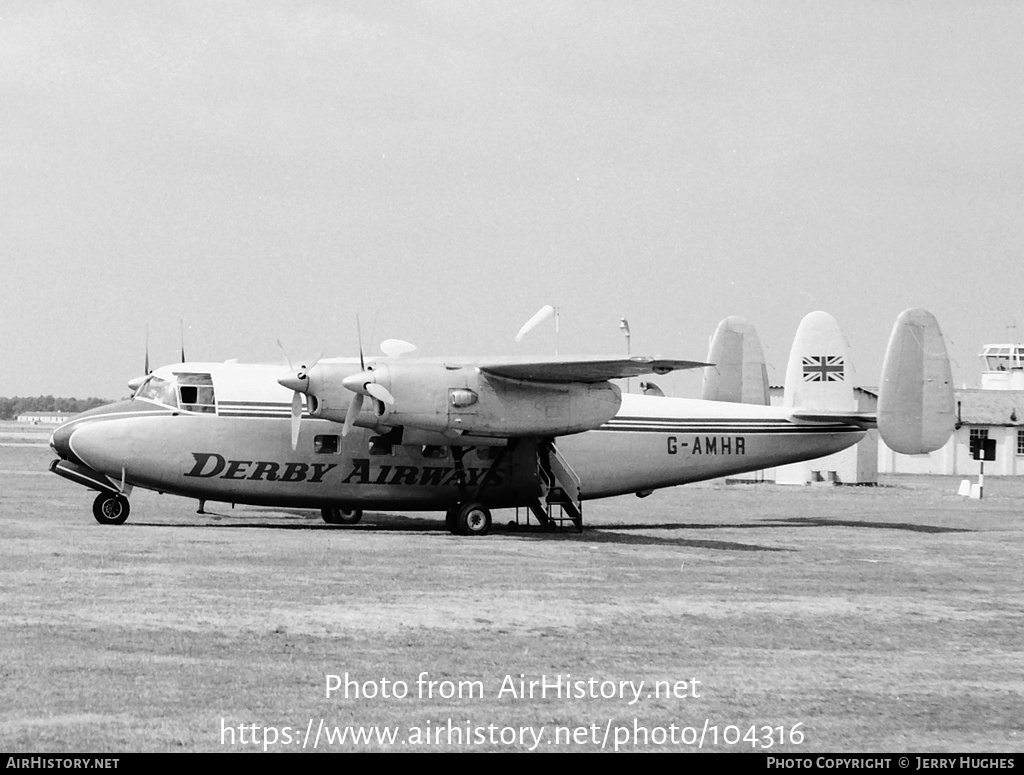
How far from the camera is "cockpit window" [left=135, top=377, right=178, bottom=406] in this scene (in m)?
24.5

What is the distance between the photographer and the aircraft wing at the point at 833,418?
29.5 metres

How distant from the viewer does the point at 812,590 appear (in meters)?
17.0

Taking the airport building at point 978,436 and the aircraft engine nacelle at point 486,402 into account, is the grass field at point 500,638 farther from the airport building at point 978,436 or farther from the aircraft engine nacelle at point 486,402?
the airport building at point 978,436

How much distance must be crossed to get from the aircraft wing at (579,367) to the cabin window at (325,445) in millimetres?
3297

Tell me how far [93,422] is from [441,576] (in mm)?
9628

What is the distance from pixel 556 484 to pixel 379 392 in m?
5.21

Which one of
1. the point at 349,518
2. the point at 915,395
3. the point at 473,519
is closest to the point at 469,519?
the point at 473,519

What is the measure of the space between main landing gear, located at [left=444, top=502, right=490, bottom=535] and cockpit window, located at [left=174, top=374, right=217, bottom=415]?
4.91m

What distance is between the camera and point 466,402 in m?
24.0

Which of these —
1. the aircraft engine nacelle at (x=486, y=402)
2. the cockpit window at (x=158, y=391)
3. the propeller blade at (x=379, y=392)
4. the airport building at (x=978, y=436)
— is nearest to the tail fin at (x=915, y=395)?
the aircraft engine nacelle at (x=486, y=402)

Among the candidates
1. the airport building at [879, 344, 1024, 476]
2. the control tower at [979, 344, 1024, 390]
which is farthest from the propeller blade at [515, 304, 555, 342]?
the control tower at [979, 344, 1024, 390]

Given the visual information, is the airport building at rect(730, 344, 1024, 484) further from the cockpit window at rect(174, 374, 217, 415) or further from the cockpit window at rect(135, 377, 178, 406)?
the cockpit window at rect(135, 377, 178, 406)

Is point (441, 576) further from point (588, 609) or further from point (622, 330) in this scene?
point (622, 330)

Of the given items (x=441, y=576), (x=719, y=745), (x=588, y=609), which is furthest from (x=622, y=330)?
(x=719, y=745)
